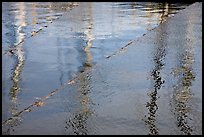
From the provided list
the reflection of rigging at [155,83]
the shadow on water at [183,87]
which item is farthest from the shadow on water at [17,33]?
the shadow on water at [183,87]

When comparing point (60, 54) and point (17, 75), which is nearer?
point (17, 75)

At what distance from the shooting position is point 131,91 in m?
4.76

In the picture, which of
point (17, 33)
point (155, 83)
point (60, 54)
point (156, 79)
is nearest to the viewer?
point (155, 83)

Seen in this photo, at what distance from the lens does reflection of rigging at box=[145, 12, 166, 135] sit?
3855mm

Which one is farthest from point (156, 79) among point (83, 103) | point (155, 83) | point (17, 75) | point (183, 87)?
point (17, 75)

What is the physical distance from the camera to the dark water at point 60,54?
157 inches

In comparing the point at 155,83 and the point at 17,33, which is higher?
the point at 17,33

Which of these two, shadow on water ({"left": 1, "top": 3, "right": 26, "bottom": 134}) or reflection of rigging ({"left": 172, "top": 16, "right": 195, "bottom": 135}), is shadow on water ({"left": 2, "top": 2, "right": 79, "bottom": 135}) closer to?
shadow on water ({"left": 1, "top": 3, "right": 26, "bottom": 134})

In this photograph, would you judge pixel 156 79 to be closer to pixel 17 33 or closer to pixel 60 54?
pixel 60 54

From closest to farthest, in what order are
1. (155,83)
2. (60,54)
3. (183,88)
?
(183,88), (155,83), (60,54)

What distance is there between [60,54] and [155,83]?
6.74 ft

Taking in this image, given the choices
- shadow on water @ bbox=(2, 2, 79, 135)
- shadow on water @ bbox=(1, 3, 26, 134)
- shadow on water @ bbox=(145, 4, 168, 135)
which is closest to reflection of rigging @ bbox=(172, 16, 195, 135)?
shadow on water @ bbox=(145, 4, 168, 135)

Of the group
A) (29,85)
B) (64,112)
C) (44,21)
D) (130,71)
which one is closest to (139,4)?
(44,21)

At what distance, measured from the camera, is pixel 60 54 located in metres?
6.48
